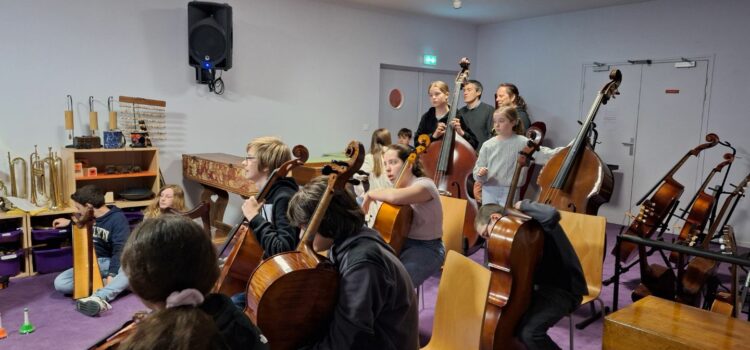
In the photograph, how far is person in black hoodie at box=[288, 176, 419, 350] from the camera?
152 cm

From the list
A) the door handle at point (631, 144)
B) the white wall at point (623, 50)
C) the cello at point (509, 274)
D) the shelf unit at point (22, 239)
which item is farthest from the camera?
the door handle at point (631, 144)

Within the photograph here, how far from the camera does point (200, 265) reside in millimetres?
1157

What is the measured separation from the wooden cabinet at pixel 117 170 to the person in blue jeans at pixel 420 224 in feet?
8.50

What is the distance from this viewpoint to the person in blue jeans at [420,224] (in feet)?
8.67

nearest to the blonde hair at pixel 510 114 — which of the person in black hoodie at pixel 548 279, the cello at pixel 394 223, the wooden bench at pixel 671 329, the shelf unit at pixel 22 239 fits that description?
the cello at pixel 394 223

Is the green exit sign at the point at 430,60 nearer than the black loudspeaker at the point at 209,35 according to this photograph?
No

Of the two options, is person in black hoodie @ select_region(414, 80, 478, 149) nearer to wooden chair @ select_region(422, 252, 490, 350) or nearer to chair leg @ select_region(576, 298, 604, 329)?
chair leg @ select_region(576, 298, 604, 329)

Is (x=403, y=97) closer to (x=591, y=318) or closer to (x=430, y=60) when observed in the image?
(x=430, y=60)

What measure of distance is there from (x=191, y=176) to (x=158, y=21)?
4.65 feet

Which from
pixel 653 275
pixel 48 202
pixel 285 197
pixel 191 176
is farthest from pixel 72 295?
pixel 653 275

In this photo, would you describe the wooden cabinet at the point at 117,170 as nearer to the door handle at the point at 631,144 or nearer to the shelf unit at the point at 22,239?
the shelf unit at the point at 22,239

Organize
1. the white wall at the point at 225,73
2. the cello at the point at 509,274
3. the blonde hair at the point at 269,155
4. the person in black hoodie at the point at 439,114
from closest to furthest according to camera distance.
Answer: the cello at the point at 509,274 < the blonde hair at the point at 269,155 < the white wall at the point at 225,73 < the person in black hoodie at the point at 439,114

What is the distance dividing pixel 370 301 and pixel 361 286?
5cm

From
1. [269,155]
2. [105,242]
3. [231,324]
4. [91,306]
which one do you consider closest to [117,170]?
[105,242]
